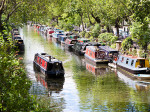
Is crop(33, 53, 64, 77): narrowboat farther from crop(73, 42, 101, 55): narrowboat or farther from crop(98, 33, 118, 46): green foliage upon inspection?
crop(98, 33, 118, 46): green foliage

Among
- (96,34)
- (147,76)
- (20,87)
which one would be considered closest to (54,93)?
(147,76)

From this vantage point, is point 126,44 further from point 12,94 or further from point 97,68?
point 12,94

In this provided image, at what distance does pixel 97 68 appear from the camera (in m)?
39.0

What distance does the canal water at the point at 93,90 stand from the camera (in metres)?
23.6

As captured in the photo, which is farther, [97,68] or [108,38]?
[108,38]

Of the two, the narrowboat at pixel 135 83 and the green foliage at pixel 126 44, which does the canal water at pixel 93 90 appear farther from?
the green foliage at pixel 126 44

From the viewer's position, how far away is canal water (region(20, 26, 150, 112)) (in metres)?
23.6

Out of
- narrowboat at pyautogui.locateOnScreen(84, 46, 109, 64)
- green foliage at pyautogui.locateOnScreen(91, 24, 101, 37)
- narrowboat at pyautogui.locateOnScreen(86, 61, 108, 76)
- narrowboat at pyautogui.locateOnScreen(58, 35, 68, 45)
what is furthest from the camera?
narrowboat at pyautogui.locateOnScreen(58, 35, 68, 45)

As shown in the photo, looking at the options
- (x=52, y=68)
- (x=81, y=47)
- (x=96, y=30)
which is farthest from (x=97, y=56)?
(x=96, y=30)

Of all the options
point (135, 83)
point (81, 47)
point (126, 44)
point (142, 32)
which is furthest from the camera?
point (81, 47)

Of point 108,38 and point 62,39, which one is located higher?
point 108,38

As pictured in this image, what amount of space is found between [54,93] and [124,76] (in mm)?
9672

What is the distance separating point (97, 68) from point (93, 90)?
10.7 m

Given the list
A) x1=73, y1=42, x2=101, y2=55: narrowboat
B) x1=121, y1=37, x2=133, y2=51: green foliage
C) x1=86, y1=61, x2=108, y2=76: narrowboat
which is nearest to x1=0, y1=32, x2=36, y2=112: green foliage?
x1=86, y1=61, x2=108, y2=76: narrowboat
